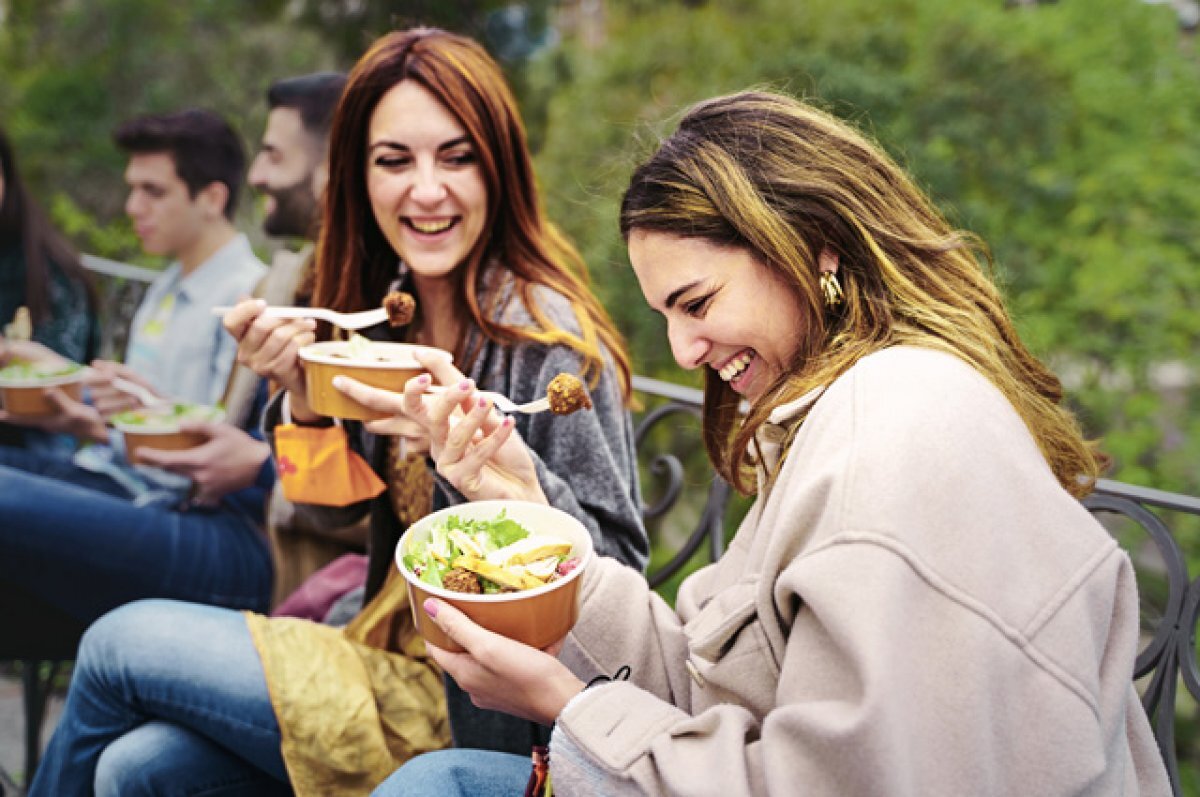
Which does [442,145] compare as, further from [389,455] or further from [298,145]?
[298,145]

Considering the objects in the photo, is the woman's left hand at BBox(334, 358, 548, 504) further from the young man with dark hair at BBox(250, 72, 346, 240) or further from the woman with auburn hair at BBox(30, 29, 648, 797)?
the young man with dark hair at BBox(250, 72, 346, 240)

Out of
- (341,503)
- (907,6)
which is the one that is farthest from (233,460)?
(907,6)

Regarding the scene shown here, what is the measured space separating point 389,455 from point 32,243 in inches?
89.0

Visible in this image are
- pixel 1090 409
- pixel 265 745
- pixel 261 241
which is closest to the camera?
pixel 265 745

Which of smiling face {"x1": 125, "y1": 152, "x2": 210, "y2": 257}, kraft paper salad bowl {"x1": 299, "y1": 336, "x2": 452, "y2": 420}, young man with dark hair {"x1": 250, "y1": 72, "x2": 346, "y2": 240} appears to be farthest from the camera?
smiling face {"x1": 125, "y1": 152, "x2": 210, "y2": 257}

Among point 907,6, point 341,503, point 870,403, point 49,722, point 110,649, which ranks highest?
point 907,6

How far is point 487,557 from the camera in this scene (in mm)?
1476

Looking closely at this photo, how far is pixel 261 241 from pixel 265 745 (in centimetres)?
630

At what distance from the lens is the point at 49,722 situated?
3547mm

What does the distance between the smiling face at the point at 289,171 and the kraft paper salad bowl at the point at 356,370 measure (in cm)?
148

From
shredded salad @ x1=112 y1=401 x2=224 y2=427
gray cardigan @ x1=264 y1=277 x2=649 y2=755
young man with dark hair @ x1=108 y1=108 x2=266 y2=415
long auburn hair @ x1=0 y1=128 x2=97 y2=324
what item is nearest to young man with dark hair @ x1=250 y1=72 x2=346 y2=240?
young man with dark hair @ x1=108 y1=108 x2=266 y2=415

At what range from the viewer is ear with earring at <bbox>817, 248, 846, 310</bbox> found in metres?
1.47

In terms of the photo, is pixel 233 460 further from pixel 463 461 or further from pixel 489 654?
pixel 489 654

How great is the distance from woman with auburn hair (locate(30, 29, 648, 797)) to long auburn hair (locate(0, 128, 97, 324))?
5.94 feet
